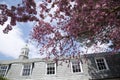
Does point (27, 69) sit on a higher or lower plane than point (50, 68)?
higher

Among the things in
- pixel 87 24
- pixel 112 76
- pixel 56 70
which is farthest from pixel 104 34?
pixel 56 70

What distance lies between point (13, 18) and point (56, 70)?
11.3 m

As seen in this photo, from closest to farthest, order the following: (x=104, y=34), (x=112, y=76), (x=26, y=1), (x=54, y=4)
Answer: (x=26, y=1), (x=54, y=4), (x=104, y=34), (x=112, y=76)

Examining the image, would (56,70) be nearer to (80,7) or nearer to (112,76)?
(112,76)

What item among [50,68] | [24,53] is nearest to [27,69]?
[50,68]

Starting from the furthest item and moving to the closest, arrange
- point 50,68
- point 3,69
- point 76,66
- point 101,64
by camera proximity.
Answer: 1. point 3,69
2. point 50,68
3. point 76,66
4. point 101,64

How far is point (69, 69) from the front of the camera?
1784 cm

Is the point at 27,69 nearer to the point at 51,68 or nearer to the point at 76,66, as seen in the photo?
the point at 51,68

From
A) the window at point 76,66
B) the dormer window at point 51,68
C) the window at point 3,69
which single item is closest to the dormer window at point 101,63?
the window at point 76,66

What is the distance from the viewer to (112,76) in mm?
16203

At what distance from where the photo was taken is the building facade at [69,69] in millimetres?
16812

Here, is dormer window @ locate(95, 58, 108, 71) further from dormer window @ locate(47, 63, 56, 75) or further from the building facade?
dormer window @ locate(47, 63, 56, 75)

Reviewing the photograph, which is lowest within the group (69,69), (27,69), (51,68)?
(69,69)

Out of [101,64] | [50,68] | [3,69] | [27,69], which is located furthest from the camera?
[3,69]
